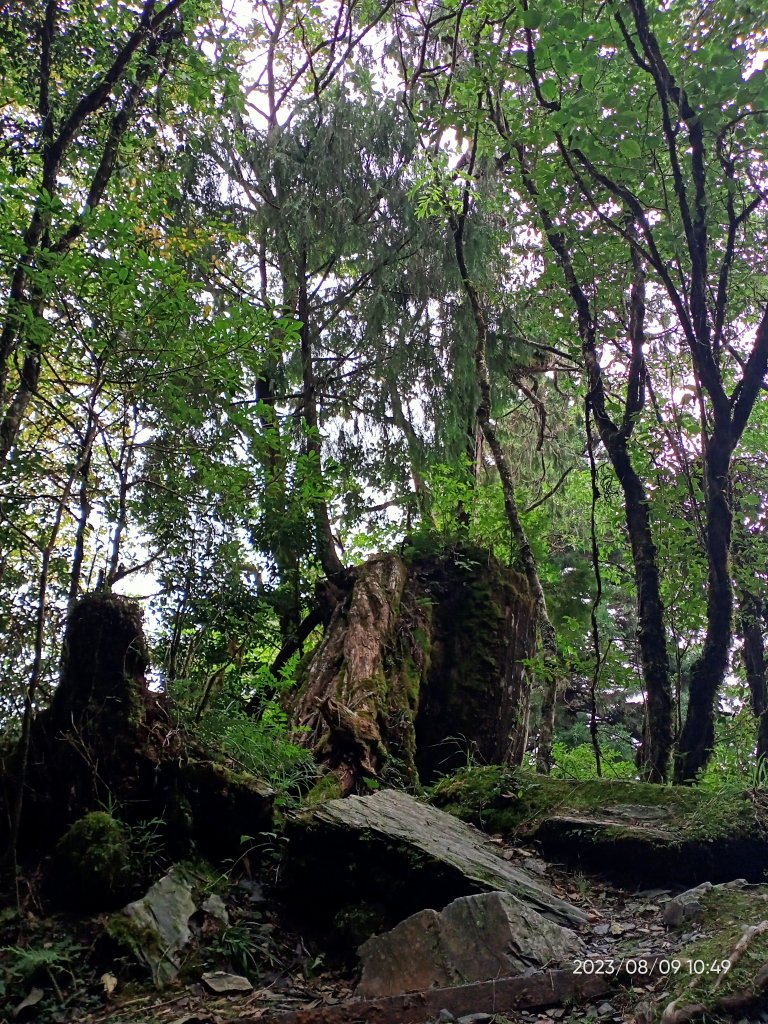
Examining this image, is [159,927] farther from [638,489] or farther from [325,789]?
[638,489]

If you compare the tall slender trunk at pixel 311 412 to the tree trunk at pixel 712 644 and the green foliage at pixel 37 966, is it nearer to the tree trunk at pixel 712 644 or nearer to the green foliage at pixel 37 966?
the tree trunk at pixel 712 644

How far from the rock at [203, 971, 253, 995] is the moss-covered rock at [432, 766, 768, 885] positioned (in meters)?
2.02

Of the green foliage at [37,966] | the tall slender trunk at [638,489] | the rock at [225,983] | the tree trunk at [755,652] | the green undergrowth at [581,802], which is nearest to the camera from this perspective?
the green foliage at [37,966]

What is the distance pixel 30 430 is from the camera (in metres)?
6.07

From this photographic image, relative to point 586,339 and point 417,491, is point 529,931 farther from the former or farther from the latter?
point 417,491

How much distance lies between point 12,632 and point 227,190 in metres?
6.64

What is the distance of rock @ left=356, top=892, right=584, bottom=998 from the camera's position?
2.60 meters

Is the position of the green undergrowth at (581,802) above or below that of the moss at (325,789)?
below

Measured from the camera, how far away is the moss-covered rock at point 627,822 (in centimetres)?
347

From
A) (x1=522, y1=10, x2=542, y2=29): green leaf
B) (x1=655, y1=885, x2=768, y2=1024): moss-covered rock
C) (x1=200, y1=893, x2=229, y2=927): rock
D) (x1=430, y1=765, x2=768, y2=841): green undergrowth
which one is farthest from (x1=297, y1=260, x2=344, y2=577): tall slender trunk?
(x1=655, y1=885, x2=768, y2=1024): moss-covered rock

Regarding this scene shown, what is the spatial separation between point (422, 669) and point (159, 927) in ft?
13.4

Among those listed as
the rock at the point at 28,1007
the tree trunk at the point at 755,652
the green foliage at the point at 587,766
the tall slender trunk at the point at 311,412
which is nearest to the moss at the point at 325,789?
the rock at the point at 28,1007

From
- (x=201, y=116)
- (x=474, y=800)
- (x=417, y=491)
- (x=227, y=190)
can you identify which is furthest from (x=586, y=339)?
(x=201, y=116)

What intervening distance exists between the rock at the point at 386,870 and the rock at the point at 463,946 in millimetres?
254
